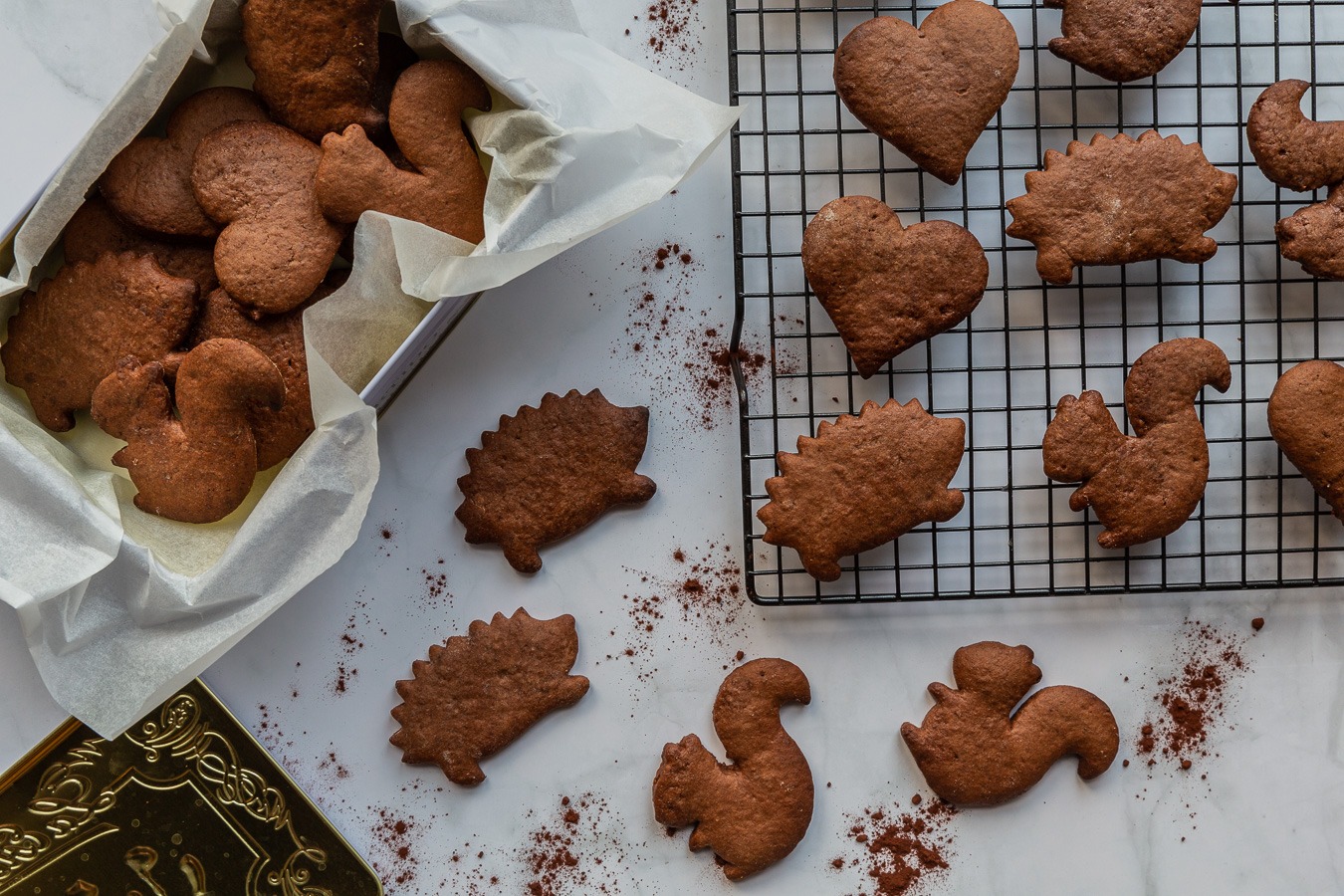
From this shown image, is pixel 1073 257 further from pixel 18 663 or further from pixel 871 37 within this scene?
pixel 18 663

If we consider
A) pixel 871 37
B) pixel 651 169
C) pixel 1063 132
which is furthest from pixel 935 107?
pixel 651 169

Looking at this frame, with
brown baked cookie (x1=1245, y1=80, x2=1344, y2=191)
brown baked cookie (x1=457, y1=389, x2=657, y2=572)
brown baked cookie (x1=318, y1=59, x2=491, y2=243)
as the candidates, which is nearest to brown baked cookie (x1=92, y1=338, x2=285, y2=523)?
brown baked cookie (x1=318, y1=59, x2=491, y2=243)

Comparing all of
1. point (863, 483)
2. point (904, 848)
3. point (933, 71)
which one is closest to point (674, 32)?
point (933, 71)

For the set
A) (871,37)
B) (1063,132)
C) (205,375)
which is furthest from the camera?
(1063,132)

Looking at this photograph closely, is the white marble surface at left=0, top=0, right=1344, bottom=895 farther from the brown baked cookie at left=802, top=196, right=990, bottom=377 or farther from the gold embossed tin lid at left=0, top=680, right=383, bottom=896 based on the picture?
the brown baked cookie at left=802, top=196, right=990, bottom=377

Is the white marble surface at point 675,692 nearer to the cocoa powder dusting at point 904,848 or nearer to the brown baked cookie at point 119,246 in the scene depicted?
the cocoa powder dusting at point 904,848

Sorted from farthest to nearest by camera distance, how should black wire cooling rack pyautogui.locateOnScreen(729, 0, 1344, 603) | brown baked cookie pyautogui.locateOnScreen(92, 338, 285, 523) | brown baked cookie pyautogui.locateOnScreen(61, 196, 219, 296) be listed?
black wire cooling rack pyautogui.locateOnScreen(729, 0, 1344, 603) < brown baked cookie pyautogui.locateOnScreen(61, 196, 219, 296) < brown baked cookie pyautogui.locateOnScreen(92, 338, 285, 523)
